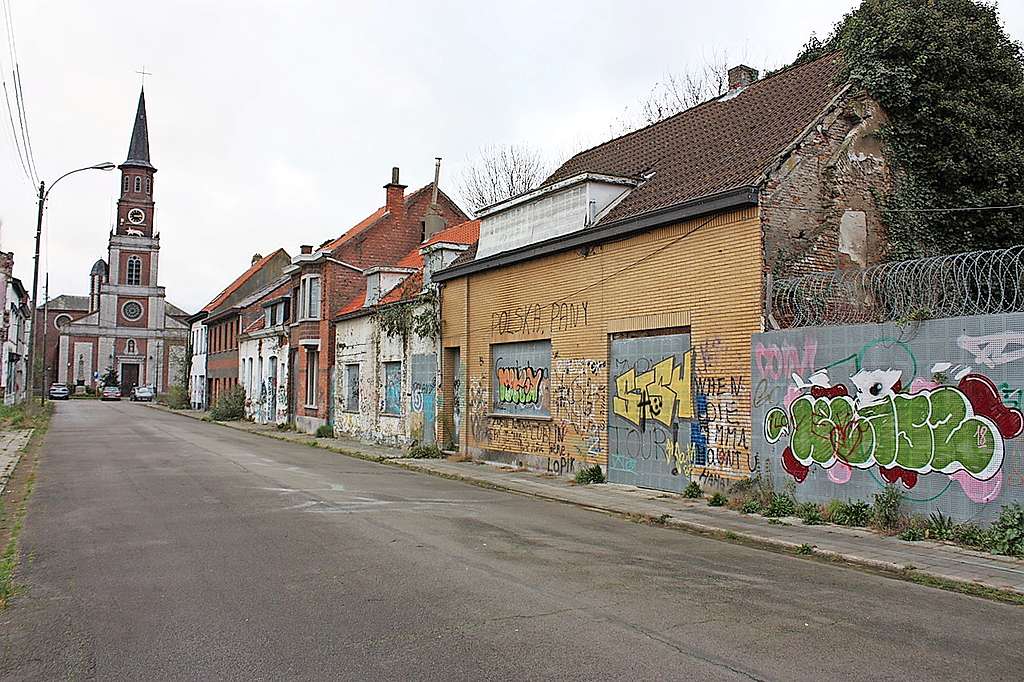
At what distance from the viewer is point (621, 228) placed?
51.8 feet

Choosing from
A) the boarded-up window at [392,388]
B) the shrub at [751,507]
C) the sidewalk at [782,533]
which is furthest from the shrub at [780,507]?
the boarded-up window at [392,388]

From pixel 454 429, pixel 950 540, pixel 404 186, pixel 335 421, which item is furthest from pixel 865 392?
pixel 404 186

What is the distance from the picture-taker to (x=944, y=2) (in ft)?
49.8

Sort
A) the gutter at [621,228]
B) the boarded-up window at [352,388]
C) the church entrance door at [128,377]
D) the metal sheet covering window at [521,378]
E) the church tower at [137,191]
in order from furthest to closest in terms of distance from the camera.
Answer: the church entrance door at [128,377] < the church tower at [137,191] < the boarded-up window at [352,388] < the metal sheet covering window at [521,378] < the gutter at [621,228]

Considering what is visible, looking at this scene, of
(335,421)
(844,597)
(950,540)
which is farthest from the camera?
(335,421)

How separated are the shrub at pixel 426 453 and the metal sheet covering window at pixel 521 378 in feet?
7.87

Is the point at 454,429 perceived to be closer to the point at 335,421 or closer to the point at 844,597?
the point at 335,421

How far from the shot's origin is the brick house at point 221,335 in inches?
2002

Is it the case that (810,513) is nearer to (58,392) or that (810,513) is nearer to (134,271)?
(58,392)

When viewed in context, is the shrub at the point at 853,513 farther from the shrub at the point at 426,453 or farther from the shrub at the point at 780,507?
the shrub at the point at 426,453

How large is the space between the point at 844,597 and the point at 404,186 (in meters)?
30.6

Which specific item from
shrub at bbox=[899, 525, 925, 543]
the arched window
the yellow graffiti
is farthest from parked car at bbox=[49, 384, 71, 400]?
shrub at bbox=[899, 525, 925, 543]

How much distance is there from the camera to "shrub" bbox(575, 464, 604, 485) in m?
16.3

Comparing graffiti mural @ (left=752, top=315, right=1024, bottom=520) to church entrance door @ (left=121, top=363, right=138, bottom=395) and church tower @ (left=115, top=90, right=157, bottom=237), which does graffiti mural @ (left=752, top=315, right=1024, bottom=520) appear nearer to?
church tower @ (left=115, top=90, right=157, bottom=237)
